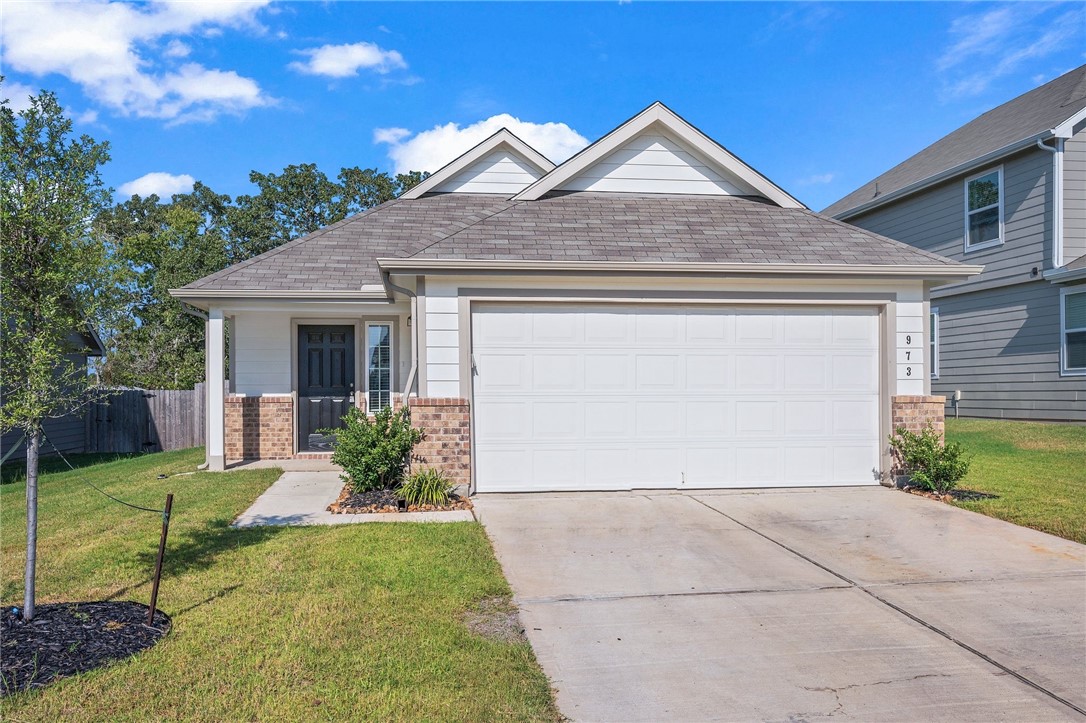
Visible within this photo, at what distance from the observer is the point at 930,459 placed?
891 centimetres

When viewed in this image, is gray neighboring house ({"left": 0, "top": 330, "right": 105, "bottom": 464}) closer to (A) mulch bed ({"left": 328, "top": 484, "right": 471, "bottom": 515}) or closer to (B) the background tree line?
(B) the background tree line

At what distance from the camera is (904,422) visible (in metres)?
9.28

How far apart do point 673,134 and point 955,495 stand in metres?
6.27

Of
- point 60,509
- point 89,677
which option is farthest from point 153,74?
point 89,677

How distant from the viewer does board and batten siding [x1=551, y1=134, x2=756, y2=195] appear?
11234 mm

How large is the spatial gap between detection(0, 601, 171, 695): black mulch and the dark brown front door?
772 cm

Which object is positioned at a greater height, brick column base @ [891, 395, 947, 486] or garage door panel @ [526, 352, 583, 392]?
garage door panel @ [526, 352, 583, 392]

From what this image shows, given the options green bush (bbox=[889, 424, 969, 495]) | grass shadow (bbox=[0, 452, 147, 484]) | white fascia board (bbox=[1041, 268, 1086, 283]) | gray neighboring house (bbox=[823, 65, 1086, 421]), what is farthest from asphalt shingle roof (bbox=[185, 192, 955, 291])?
white fascia board (bbox=[1041, 268, 1086, 283])

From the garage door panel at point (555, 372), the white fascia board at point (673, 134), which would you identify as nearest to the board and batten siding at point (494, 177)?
the white fascia board at point (673, 134)

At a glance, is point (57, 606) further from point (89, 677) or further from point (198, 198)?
point (198, 198)

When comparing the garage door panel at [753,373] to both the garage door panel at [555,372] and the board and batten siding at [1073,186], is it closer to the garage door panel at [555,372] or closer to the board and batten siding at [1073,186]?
the garage door panel at [555,372]

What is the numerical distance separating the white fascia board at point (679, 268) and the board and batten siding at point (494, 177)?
582cm

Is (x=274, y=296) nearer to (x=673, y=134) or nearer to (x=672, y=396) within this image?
(x=672, y=396)

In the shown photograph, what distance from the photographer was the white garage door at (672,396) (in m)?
8.87
